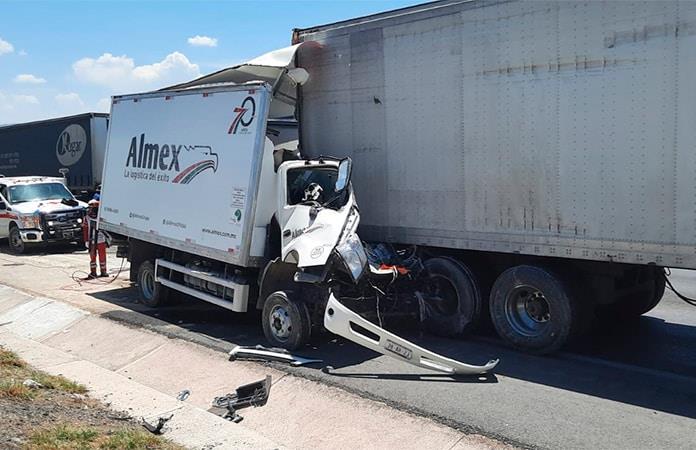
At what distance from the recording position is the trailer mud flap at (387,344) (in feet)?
22.7

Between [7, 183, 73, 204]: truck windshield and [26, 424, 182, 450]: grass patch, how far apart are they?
16.1 m

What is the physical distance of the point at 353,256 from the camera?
774cm

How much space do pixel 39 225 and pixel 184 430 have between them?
589 inches

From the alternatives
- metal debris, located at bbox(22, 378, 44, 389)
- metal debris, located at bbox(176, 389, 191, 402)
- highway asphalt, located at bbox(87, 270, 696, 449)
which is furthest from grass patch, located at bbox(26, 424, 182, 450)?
highway asphalt, located at bbox(87, 270, 696, 449)

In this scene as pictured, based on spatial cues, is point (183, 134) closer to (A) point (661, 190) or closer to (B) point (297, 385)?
(B) point (297, 385)

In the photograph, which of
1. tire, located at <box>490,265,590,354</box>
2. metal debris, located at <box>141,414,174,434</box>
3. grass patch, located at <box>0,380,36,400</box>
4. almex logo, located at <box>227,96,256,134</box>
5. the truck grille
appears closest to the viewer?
metal debris, located at <box>141,414,174,434</box>

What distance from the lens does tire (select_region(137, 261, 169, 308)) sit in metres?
11.2

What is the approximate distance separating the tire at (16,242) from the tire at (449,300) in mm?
14481

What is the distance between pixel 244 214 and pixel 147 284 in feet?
11.9

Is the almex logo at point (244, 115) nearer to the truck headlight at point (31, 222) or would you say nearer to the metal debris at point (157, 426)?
the metal debris at point (157, 426)

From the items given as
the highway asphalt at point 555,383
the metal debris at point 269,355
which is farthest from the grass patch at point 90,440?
the metal debris at point 269,355

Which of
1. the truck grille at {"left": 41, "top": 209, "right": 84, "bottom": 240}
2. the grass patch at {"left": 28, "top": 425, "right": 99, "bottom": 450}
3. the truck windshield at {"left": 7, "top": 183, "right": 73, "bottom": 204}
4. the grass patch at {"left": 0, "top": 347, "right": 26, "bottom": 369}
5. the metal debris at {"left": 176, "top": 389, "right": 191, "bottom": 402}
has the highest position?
the truck windshield at {"left": 7, "top": 183, "right": 73, "bottom": 204}

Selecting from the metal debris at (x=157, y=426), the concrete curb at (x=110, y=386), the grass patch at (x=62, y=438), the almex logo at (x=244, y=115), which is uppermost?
the almex logo at (x=244, y=115)

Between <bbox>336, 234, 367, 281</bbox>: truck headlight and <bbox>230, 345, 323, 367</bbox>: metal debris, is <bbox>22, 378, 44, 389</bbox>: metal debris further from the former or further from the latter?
<bbox>336, 234, 367, 281</bbox>: truck headlight
